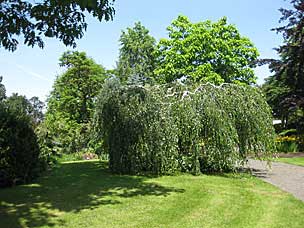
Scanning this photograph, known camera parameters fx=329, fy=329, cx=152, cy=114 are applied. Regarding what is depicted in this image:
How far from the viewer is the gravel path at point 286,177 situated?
7.71 m

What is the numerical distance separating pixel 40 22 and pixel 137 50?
81.6 ft

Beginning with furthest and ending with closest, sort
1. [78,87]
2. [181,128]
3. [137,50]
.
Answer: [137,50]
[78,87]
[181,128]

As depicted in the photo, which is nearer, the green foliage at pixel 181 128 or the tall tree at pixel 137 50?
the green foliage at pixel 181 128

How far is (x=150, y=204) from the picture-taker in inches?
239

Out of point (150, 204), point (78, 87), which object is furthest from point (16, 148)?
point (78, 87)

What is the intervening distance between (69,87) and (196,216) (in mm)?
17779

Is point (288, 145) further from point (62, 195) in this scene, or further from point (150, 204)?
point (62, 195)

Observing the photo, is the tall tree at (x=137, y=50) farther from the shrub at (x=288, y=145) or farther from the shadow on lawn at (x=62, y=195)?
the shadow on lawn at (x=62, y=195)

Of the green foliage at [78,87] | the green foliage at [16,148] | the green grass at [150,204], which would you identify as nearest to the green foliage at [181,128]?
the green grass at [150,204]

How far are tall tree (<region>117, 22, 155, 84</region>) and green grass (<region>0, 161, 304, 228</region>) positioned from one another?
22.1 metres

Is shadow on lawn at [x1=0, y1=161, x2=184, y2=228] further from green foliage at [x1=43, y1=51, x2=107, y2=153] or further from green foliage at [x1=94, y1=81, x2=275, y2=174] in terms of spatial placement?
green foliage at [x1=43, y1=51, x2=107, y2=153]

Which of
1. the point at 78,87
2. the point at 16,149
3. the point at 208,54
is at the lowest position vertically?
the point at 16,149

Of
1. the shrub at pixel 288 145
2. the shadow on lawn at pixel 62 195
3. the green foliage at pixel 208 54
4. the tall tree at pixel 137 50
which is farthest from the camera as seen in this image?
the tall tree at pixel 137 50

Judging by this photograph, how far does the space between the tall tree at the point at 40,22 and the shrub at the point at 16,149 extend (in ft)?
6.51
